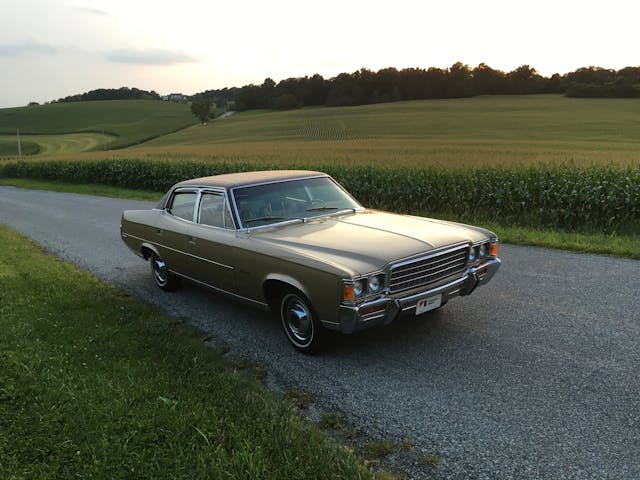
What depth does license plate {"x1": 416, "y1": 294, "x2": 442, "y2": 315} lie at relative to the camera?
4133 millimetres

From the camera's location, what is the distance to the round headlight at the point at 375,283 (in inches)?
153

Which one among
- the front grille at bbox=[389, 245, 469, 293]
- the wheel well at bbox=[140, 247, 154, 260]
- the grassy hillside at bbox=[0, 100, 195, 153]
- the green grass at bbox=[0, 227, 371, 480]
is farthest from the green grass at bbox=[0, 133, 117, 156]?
the front grille at bbox=[389, 245, 469, 293]

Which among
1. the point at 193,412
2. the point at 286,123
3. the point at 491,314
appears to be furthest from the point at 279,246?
the point at 286,123

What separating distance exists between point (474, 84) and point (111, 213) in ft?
254

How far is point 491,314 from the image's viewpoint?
5.16 meters

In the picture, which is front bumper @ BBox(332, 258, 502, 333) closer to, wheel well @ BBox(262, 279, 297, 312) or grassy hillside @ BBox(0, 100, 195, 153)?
wheel well @ BBox(262, 279, 297, 312)

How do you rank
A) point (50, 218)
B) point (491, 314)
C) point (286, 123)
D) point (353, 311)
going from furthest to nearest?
point (286, 123) → point (50, 218) → point (491, 314) → point (353, 311)

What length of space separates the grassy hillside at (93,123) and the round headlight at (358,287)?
2832 inches

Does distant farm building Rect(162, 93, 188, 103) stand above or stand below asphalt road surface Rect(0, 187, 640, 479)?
above

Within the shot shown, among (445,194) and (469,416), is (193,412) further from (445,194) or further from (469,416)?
(445,194)

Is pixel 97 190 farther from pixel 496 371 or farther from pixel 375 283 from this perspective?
pixel 496 371

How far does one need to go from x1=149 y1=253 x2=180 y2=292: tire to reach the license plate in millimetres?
3356

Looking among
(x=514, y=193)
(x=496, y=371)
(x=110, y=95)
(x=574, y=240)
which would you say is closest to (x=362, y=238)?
(x=496, y=371)

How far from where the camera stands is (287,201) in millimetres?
5273
